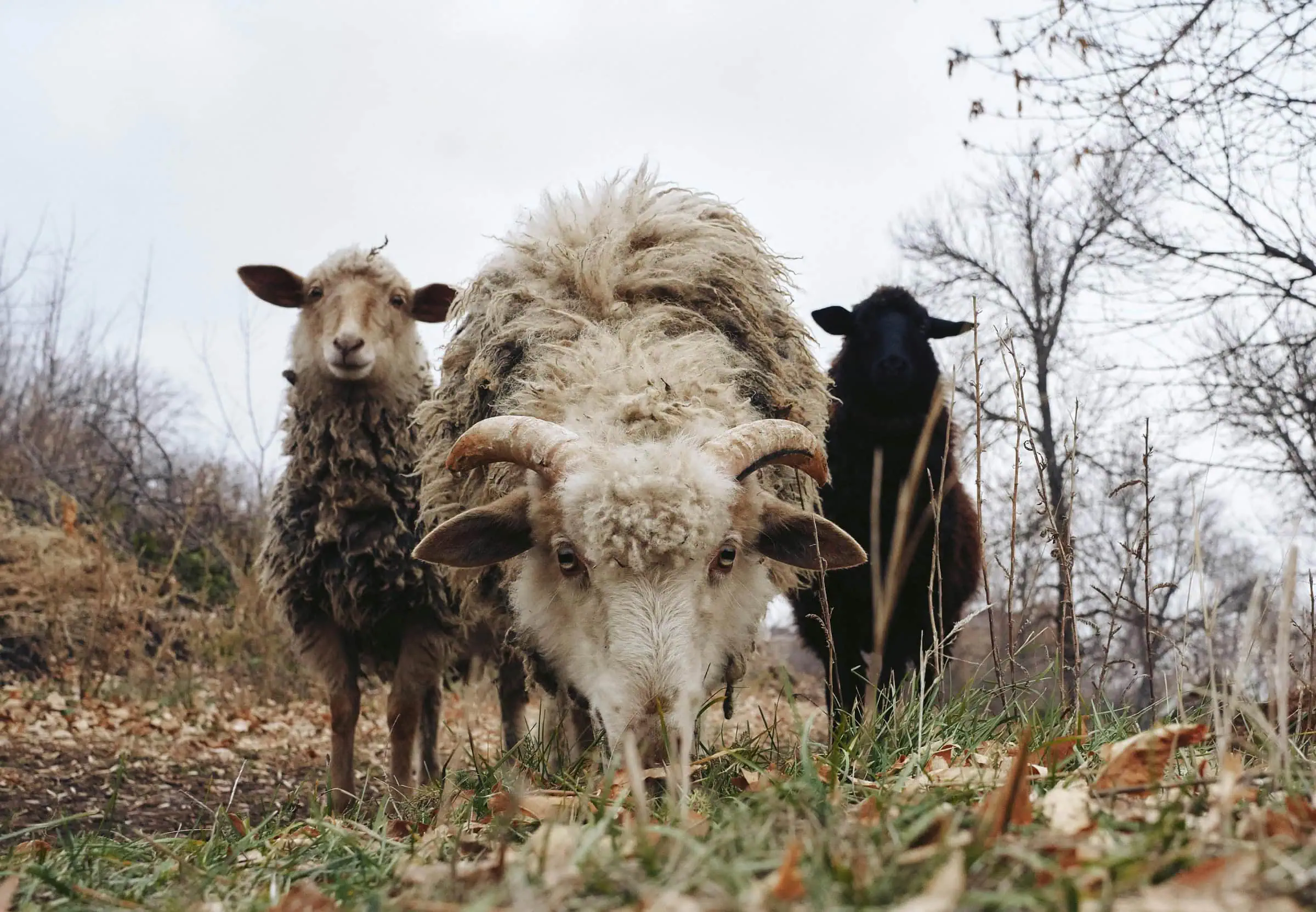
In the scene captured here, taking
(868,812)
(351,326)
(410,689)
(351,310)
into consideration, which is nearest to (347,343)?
(351,326)

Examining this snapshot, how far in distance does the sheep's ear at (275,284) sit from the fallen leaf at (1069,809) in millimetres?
5657

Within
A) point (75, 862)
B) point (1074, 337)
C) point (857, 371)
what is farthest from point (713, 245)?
point (1074, 337)

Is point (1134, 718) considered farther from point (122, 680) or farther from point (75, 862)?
point (122, 680)

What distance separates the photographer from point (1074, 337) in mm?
13773

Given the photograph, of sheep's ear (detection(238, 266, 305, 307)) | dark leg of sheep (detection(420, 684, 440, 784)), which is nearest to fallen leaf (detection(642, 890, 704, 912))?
dark leg of sheep (detection(420, 684, 440, 784))

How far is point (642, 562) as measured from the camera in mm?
3367

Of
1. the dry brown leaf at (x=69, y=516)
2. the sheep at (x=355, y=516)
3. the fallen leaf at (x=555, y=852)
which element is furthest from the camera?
the dry brown leaf at (x=69, y=516)

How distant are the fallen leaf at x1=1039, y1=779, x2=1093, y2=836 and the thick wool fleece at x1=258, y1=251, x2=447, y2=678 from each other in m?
4.00

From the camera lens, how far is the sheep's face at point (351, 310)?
5.89 meters

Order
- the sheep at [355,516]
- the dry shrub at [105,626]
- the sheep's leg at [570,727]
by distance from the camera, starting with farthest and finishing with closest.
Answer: the dry shrub at [105,626] → the sheep at [355,516] → the sheep's leg at [570,727]

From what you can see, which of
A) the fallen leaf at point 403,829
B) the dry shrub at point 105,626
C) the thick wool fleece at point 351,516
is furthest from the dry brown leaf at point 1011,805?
the dry shrub at point 105,626

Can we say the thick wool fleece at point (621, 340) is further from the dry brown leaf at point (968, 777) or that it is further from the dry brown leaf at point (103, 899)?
the dry brown leaf at point (103, 899)

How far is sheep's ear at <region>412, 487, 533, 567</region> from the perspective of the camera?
385 centimetres

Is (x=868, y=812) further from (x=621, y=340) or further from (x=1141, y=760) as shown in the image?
(x=621, y=340)
